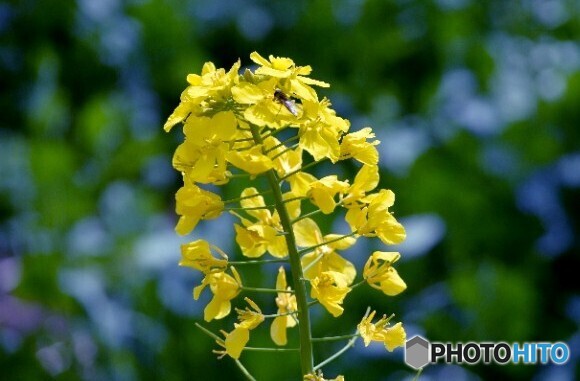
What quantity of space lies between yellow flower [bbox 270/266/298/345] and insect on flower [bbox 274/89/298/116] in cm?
18

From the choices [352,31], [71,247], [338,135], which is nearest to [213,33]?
[352,31]

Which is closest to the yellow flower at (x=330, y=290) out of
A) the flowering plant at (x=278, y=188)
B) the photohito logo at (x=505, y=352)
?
the flowering plant at (x=278, y=188)

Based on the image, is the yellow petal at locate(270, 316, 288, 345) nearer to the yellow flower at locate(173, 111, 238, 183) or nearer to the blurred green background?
the yellow flower at locate(173, 111, 238, 183)

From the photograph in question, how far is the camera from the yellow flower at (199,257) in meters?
1.12

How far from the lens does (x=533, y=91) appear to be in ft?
12.9

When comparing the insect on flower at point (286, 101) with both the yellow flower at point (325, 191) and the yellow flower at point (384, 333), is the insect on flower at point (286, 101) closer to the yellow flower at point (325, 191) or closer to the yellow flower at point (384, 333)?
the yellow flower at point (325, 191)

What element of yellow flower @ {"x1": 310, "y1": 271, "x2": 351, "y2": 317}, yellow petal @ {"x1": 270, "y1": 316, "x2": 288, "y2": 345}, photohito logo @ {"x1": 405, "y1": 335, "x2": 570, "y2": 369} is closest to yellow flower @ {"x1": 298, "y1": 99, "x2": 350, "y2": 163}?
yellow flower @ {"x1": 310, "y1": 271, "x2": 351, "y2": 317}

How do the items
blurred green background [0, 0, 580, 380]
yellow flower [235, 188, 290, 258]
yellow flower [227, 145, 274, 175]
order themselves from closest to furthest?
1. yellow flower [227, 145, 274, 175]
2. yellow flower [235, 188, 290, 258]
3. blurred green background [0, 0, 580, 380]

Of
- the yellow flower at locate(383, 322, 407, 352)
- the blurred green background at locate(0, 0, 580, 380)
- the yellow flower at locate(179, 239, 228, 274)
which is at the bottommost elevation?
the yellow flower at locate(383, 322, 407, 352)

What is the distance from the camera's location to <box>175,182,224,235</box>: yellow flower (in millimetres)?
1084

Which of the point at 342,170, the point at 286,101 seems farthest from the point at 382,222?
the point at 342,170

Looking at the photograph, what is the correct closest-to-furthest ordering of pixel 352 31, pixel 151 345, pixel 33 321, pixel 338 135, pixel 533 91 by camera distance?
pixel 338 135 → pixel 151 345 → pixel 33 321 → pixel 533 91 → pixel 352 31

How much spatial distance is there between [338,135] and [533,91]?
2968 millimetres

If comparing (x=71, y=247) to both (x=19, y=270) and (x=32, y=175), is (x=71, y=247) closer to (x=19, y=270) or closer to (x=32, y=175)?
(x=19, y=270)
